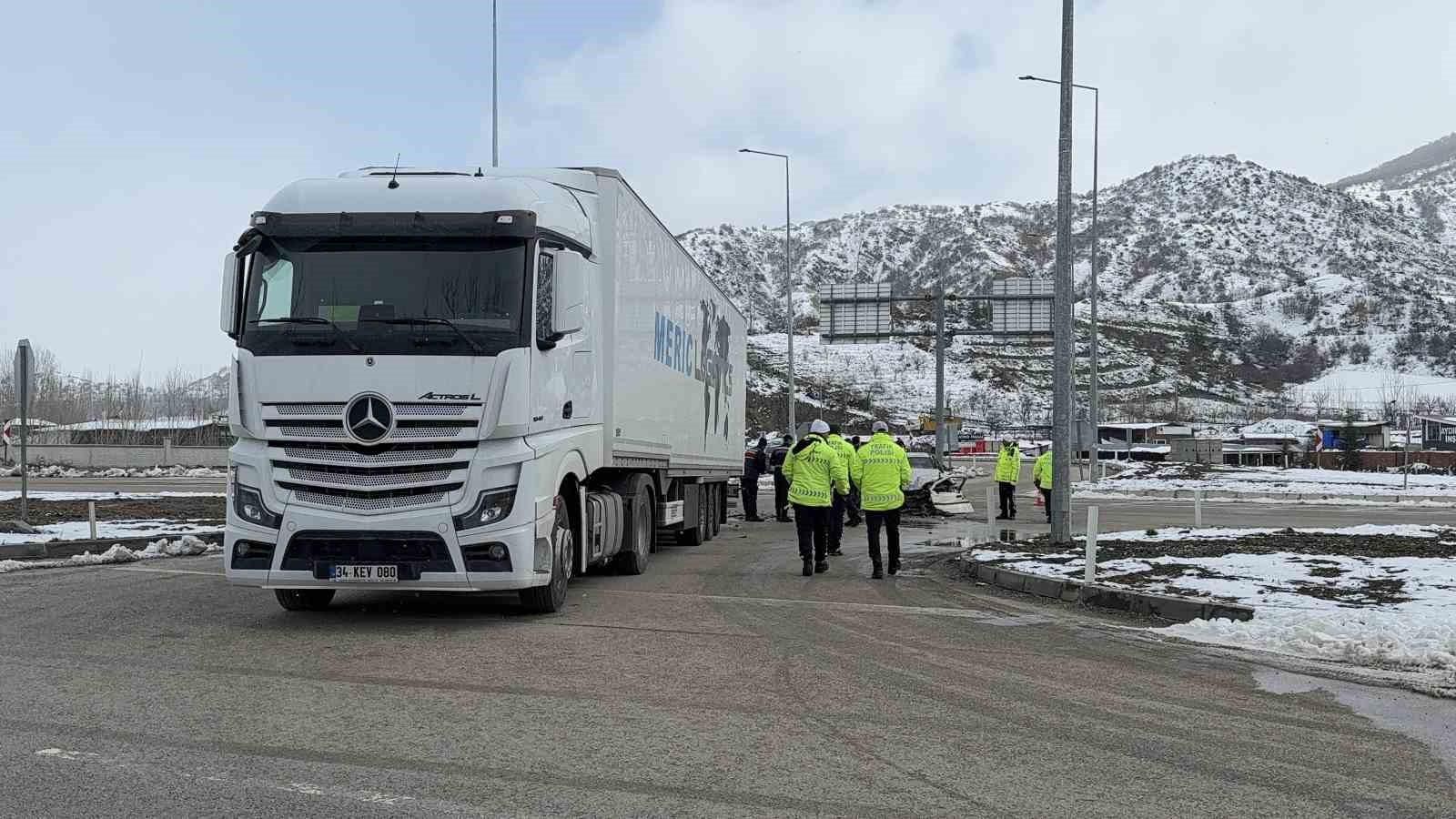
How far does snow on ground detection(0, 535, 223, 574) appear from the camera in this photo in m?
14.4

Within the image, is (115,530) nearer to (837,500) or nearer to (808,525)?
(837,500)

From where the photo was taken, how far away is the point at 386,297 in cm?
946

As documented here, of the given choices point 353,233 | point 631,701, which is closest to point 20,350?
point 353,233

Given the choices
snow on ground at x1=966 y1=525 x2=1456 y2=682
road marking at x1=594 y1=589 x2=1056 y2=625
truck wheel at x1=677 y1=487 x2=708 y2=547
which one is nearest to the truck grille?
road marking at x1=594 y1=589 x2=1056 y2=625

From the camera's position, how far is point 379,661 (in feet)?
26.5

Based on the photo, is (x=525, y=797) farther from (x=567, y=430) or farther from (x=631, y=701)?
(x=567, y=430)

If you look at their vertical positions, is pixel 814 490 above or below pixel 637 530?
above

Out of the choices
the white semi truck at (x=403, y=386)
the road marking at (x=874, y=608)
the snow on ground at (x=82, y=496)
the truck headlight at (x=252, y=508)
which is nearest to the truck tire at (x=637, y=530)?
the road marking at (x=874, y=608)

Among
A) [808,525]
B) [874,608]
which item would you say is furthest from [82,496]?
[874,608]

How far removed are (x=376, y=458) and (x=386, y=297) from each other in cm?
120

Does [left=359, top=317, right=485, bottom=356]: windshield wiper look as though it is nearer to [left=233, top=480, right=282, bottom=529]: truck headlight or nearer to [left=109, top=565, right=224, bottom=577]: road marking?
[left=233, top=480, right=282, bottom=529]: truck headlight

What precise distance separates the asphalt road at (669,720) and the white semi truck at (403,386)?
617 mm

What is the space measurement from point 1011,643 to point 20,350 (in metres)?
13.4

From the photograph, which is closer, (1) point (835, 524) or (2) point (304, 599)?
(2) point (304, 599)
